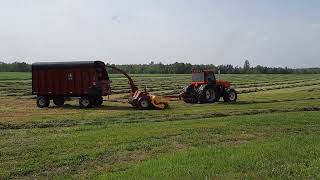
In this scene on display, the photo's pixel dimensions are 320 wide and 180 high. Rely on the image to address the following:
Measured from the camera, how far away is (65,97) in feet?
109

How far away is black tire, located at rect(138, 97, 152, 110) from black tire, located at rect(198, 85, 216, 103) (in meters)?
4.89

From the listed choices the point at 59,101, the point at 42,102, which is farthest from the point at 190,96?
the point at 42,102

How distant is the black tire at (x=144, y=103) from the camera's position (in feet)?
99.5

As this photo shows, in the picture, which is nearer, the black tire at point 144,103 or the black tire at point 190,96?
the black tire at point 144,103

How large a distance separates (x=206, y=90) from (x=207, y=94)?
0.87ft

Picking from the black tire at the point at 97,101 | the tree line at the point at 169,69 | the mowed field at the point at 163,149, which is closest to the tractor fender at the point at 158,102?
the black tire at the point at 97,101

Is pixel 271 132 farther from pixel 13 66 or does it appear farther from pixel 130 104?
pixel 13 66

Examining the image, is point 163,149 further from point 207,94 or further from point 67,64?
point 207,94

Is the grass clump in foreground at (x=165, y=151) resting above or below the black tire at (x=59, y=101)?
above

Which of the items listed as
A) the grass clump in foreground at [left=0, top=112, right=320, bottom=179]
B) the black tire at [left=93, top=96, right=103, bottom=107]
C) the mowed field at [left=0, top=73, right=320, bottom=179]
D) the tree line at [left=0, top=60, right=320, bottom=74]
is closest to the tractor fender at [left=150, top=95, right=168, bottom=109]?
the black tire at [left=93, top=96, right=103, bottom=107]

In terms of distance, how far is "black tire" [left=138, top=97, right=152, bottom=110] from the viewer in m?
30.3

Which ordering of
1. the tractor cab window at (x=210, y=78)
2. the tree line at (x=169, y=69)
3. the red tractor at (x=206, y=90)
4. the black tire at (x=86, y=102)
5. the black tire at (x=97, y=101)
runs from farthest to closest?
1. the tree line at (x=169, y=69)
2. the tractor cab window at (x=210, y=78)
3. the red tractor at (x=206, y=90)
4. the black tire at (x=97, y=101)
5. the black tire at (x=86, y=102)

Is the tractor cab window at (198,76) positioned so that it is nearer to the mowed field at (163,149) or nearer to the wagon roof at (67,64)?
the wagon roof at (67,64)

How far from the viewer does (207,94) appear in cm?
3469
